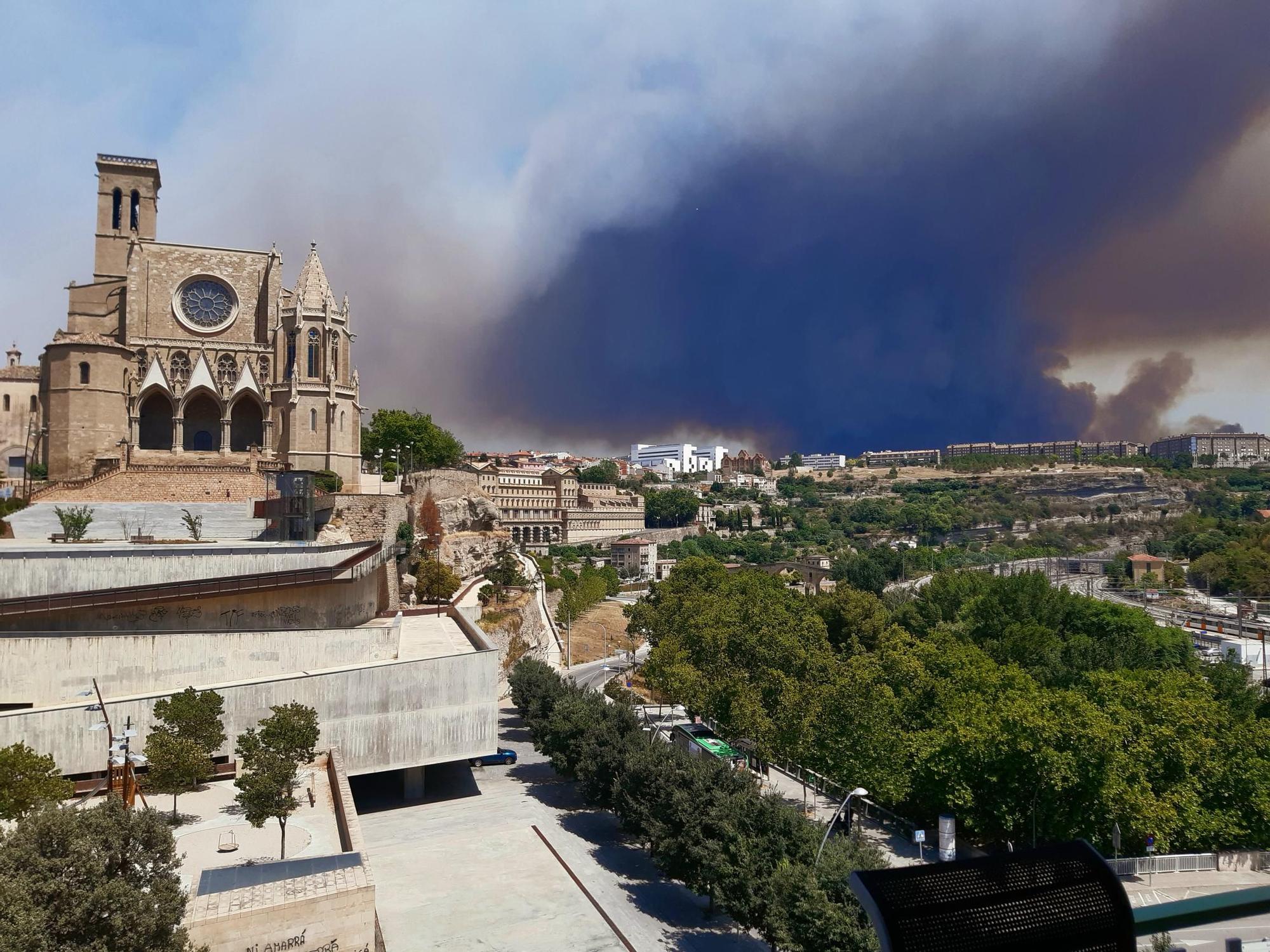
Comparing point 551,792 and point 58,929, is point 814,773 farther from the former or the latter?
point 58,929

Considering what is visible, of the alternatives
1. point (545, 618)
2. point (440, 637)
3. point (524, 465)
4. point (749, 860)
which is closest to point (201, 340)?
point (545, 618)

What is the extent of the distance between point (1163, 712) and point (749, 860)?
1480cm

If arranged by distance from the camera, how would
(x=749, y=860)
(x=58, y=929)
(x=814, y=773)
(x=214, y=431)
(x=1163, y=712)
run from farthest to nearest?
(x=214, y=431)
(x=814, y=773)
(x=1163, y=712)
(x=749, y=860)
(x=58, y=929)

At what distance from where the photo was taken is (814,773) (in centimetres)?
2795

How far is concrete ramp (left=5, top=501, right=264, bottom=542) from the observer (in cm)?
3456

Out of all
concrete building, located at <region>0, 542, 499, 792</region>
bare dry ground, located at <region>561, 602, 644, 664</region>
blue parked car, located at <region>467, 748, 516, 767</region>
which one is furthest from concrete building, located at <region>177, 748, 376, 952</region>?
bare dry ground, located at <region>561, 602, 644, 664</region>

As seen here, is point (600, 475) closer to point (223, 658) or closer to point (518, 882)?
point (223, 658)

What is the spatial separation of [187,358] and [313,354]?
8.18m

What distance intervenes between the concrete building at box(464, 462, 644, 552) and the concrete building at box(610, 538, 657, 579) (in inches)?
448

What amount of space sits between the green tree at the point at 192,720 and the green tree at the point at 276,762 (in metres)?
0.73

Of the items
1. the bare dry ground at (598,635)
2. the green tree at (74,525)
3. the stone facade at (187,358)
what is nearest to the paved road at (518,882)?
the green tree at (74,525)

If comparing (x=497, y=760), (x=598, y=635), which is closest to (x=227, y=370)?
(x=497, y=760)

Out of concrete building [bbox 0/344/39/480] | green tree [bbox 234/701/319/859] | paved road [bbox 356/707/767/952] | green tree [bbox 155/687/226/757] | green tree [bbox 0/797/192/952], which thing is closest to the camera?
green tree [bbox 0/797/192/952]

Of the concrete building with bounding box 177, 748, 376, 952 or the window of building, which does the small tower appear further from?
the concrete building with bounding box 177, 748, 376, 952
